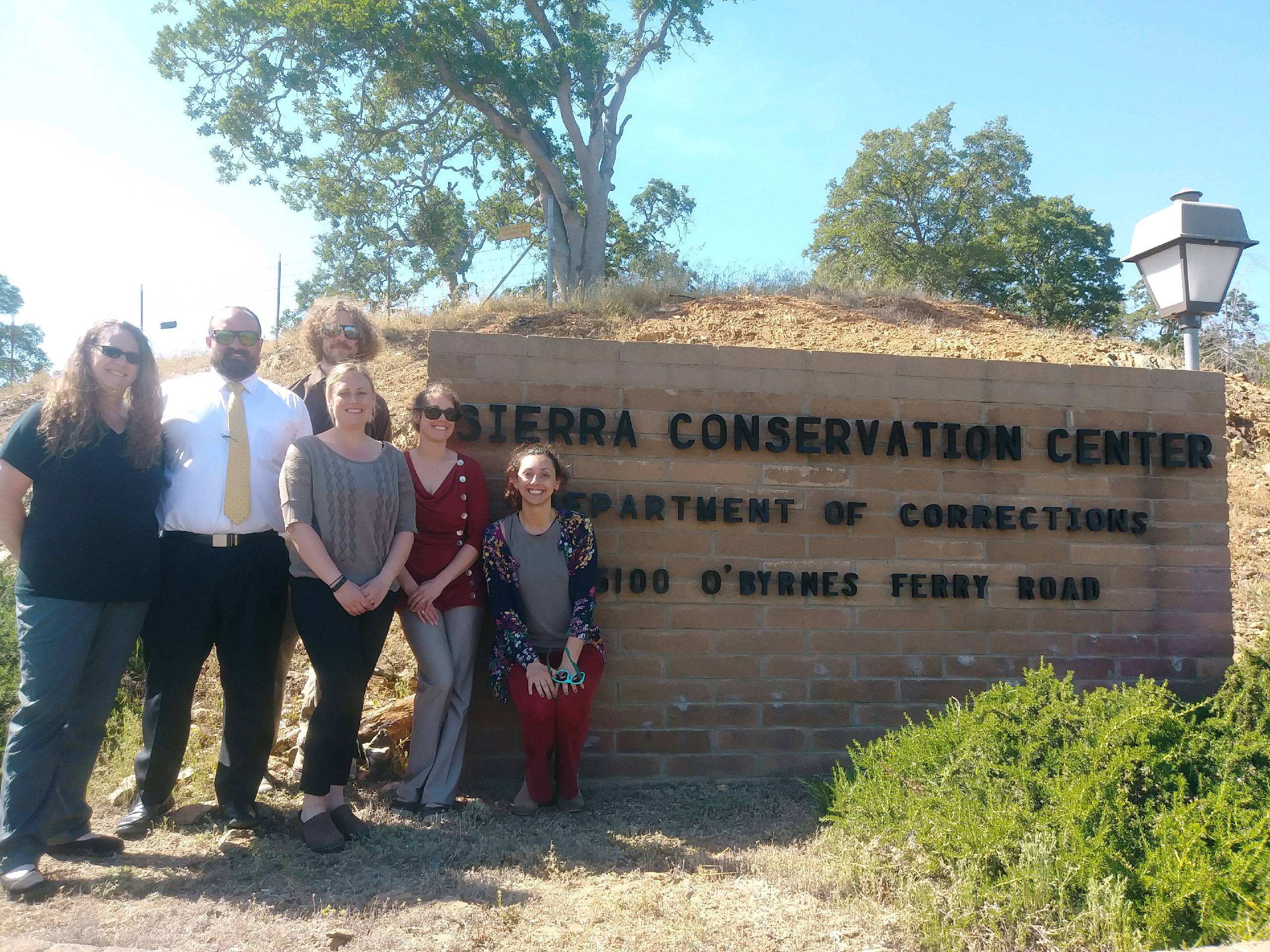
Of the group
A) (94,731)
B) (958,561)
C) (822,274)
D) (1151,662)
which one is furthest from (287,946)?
(822,274)

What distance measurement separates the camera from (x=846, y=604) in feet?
16.6

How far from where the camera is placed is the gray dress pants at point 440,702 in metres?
4.23

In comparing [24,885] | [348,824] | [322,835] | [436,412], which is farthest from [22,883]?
[436,412]

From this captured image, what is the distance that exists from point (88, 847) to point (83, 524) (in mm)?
1264

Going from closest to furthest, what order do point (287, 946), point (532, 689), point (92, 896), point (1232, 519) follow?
point (287, 946) → point (92, 896) → point (532, 689) → point (1232, 519)

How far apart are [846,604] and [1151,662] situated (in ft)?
6.19

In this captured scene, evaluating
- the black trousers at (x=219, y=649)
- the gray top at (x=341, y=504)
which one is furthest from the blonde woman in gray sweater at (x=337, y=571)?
the black trousers at (x=219, y=649)

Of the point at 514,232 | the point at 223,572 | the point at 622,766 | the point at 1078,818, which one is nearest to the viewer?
the point at 1078,818

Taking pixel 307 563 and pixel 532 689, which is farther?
pixel 532 689

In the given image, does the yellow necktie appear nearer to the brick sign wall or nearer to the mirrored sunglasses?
the brick sign wall

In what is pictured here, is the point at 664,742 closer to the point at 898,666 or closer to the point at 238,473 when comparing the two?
the point at 898,666

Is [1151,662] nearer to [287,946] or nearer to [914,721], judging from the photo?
[914,721]

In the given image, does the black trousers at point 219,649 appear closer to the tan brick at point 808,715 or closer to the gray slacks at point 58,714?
the gray slacks at point 58,714

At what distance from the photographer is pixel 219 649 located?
397 cm
